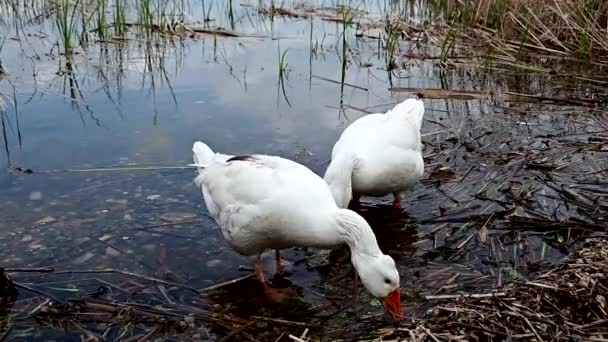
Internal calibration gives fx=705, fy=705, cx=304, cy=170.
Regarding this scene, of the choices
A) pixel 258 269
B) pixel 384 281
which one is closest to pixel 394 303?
pixel 384 281

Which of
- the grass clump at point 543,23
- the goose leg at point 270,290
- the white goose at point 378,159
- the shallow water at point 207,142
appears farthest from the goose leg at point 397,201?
the grass clump at point 543,23

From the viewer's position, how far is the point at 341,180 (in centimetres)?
495

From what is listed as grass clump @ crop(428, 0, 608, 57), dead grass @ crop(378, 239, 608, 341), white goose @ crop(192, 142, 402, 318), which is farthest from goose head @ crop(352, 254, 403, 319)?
grass clump @ crop(428, 0, 608, 57)

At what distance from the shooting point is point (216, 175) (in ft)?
16.1

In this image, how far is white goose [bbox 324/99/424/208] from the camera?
5051 mm

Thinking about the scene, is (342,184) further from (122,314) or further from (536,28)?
(536,28)

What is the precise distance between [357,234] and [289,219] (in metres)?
0.43

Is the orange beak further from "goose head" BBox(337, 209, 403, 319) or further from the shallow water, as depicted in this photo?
the shallow water

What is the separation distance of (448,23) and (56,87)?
6.31 metres

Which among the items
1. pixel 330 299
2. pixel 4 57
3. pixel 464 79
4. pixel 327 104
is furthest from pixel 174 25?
pixel 330 299

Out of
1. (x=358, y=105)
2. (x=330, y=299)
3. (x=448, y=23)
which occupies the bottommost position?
(x=330, y=299)

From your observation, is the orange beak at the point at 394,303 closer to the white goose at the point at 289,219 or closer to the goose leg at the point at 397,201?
the white goose at the point at 289,219

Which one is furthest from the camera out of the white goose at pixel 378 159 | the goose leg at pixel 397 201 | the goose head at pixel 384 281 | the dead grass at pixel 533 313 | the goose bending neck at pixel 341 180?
the goose leg at pixel 397 201

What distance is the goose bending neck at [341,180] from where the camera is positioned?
16.2 ft
